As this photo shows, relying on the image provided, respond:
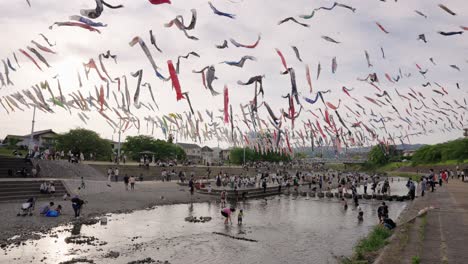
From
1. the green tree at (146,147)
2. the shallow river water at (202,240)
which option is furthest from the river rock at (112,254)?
the green tree at (146,147)

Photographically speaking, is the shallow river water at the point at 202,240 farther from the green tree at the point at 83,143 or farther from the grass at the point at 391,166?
the grass at the point at 391,166

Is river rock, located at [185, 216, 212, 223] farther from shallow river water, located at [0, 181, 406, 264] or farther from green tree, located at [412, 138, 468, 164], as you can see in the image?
green tree, located at [412, 138, 468, 164]

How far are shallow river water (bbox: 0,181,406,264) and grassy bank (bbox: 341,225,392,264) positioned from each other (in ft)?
3.41

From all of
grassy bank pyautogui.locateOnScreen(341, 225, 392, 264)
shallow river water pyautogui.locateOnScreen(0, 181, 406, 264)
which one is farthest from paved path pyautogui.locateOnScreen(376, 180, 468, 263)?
A: shallow river water pyautogui.locateOnScreen(0, 181, 406, 264)

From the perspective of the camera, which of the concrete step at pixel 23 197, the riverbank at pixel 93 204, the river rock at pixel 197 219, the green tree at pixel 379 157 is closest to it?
the riverbank at pixel 93 204

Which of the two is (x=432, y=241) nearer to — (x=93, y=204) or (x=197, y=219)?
(x=197, y=219)

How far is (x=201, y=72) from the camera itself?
18562 mm

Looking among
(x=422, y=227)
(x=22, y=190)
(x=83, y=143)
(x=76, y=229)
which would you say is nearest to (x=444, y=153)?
(x=83, y=143)

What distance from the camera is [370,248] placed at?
12.8 metres

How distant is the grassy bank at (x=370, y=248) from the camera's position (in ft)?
37.1

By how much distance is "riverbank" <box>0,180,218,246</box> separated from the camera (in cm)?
1584

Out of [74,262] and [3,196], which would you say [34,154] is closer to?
[3,196]

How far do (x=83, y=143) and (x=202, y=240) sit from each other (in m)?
58.4

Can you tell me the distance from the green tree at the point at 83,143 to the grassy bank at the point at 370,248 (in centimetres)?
6165
